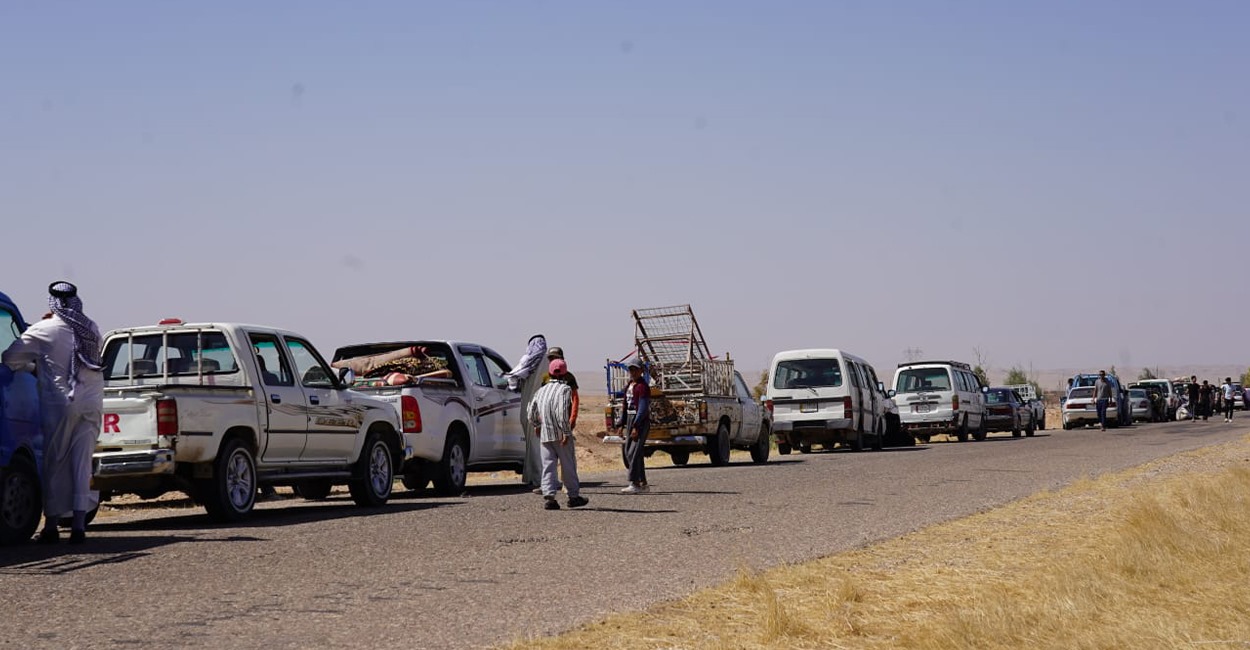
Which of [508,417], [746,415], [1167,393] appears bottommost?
[1167,393]

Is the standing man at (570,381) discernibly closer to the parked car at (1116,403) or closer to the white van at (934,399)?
the white van at (934,399)

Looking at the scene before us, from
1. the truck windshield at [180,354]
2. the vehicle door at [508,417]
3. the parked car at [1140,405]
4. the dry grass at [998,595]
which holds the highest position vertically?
the truck windshield at [180,354]

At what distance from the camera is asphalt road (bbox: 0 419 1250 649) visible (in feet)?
25.3

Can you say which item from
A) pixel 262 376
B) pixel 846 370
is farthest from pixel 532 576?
pixel 846 370

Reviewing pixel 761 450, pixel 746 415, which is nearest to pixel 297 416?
pixel 746 415

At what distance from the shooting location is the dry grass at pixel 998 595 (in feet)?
23.1

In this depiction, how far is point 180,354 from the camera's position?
15.0 m

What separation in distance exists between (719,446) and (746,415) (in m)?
1.56

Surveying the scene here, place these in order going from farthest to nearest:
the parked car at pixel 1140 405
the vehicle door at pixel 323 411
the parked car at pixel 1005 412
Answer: the parked car at pixel 1140 405 < the parked car at pixel 1005 412 < the vehicle door at pixel 323 411

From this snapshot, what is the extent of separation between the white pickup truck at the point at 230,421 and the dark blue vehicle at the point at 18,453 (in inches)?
46.6

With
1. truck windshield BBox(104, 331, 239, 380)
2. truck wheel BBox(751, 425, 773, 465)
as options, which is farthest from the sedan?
truck windshield BBox(104, 331, 239, 380)

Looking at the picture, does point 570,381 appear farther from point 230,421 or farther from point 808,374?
point 808,374

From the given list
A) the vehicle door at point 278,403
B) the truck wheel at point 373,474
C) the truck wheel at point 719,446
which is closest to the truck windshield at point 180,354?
the vehicle door at point 278,403

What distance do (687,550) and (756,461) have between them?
16743 mm
